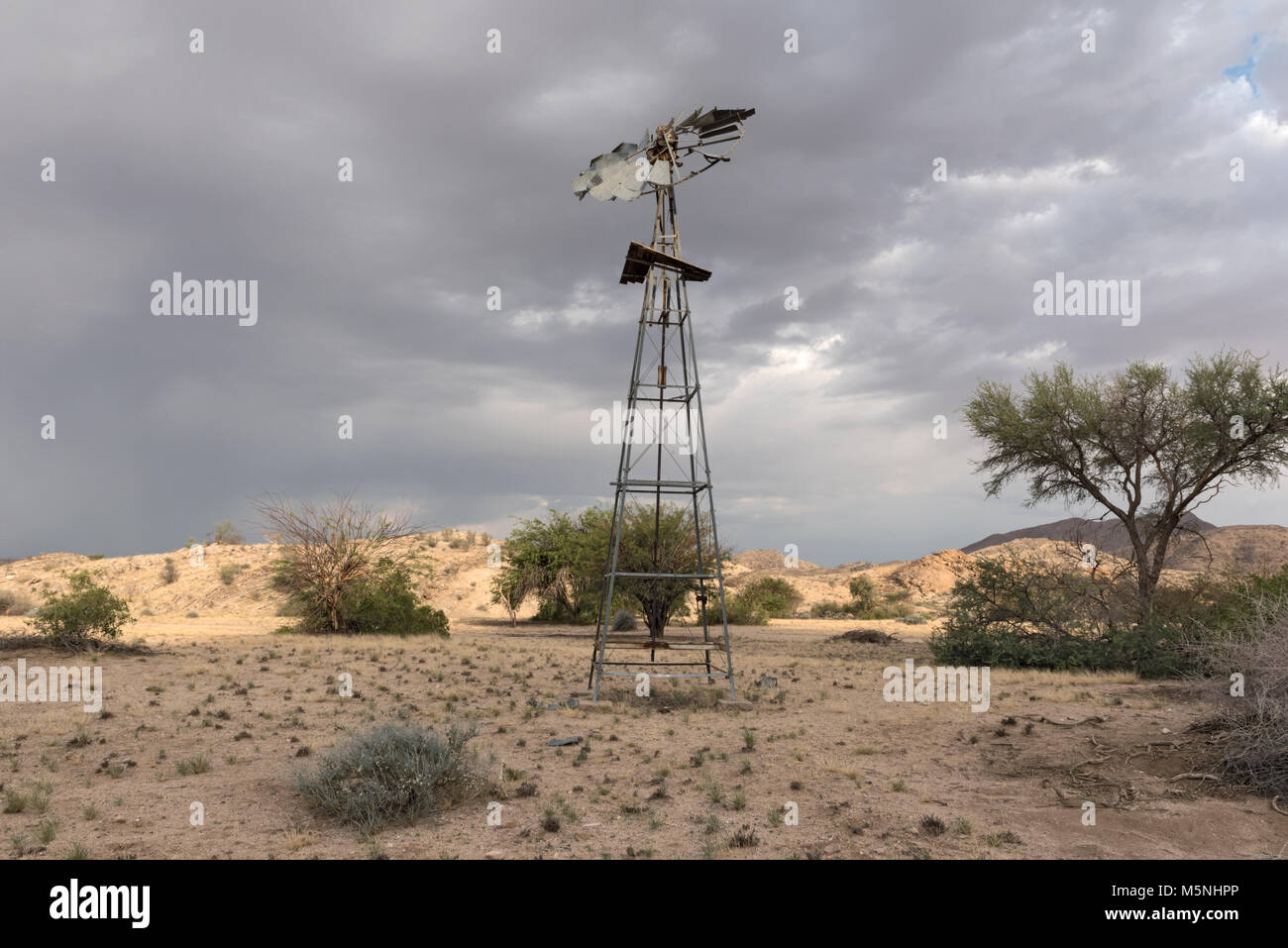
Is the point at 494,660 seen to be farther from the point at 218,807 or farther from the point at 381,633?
the point at 218,807

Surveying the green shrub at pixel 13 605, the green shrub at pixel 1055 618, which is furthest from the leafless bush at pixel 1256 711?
the green shrub at pixel 13 605

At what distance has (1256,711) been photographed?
8062 mm

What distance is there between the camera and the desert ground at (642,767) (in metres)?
7.01

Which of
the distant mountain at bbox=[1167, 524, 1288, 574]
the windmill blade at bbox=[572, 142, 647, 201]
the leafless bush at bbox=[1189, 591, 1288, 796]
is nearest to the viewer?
the leafless bush at bbox=[1189, 591, 1288, 796]

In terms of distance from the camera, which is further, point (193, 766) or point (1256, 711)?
point (193, 766)

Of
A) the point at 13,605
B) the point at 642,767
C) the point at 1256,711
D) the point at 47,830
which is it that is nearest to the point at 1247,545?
the point at 1256,711

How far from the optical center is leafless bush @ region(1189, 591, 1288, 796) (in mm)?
7684

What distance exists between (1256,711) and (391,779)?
896cm

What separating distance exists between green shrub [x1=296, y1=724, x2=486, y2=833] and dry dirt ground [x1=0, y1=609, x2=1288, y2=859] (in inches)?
7.8

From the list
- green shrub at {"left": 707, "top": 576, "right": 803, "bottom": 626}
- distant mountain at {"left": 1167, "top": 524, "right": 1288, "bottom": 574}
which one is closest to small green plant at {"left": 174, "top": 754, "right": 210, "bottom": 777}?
green shrub at {"left": 707, "top": 576, "right": 803, "bottom": 626}

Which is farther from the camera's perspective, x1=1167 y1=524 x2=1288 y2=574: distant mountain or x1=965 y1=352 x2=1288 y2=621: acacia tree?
x1=1167 y1=524 x2=1288 y2=574: distant mountain

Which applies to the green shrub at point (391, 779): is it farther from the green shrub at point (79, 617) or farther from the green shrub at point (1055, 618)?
the green shrub at point (1055, 618)

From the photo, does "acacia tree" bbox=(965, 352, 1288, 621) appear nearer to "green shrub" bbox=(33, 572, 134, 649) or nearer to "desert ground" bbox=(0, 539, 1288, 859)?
"desert ground" bbox=(0, 539, 1288, 859)

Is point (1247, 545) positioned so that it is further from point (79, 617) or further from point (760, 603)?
point (79, 617)
